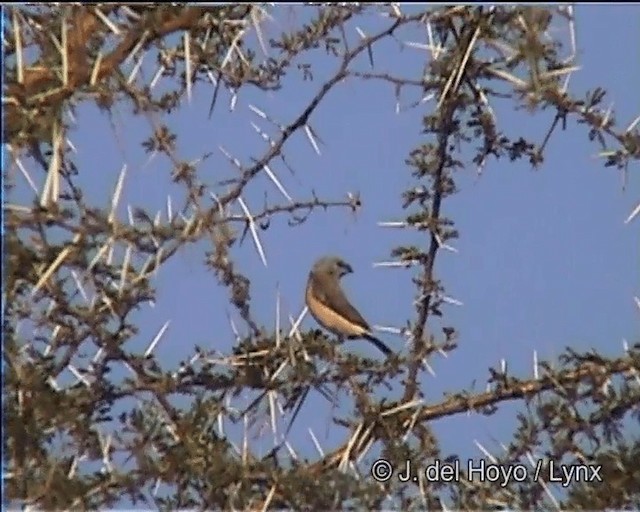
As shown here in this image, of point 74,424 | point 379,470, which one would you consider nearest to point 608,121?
point 379,470

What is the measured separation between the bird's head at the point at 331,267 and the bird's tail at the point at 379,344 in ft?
0.46

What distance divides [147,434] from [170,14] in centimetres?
59

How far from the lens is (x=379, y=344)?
2.02 metres

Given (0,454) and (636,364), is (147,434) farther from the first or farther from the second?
(636,364)

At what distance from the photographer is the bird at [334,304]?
1928 mm

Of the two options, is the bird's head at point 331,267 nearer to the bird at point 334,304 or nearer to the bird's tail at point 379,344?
the bird at point 334,304

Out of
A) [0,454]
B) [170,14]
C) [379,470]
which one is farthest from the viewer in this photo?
[379,470]

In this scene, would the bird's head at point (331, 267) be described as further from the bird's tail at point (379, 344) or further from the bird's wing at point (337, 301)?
the bird's tail at point (379, 344)

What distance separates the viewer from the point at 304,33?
1.98 m

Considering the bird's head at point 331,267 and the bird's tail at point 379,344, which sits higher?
the bird's head at point 331,267

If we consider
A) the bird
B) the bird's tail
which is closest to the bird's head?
the bird

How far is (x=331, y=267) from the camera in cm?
193

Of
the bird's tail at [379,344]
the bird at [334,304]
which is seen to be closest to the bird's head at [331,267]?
the bird at [334,304]

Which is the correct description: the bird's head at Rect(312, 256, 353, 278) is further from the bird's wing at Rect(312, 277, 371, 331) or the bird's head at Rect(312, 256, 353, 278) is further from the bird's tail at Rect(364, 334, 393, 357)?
the bird's tail at Rect(364, 334, 393, 357)
